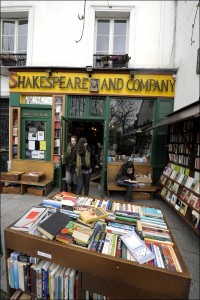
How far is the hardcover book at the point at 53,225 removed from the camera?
5.42 ft

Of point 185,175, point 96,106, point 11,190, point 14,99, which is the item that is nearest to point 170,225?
point 185,175

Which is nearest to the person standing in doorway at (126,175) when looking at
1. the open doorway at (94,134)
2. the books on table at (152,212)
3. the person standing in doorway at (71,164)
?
the person standing in doorway at (71,164)

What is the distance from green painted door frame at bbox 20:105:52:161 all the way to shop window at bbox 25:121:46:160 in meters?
0.11

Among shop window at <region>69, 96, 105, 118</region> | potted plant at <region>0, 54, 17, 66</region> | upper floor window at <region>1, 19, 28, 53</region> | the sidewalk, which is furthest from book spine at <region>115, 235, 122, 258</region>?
upper floor window at <region>1, 19, 28, 53</region>

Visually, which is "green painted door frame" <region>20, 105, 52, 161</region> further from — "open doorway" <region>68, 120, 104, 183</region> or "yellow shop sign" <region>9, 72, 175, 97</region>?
"open doorway" <region>68, 120, 104, 183</region>

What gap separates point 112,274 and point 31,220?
3.14 ft

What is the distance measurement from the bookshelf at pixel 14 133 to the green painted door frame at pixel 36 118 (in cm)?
15

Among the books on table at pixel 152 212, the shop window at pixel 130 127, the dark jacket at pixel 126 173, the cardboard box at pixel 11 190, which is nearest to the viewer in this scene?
the books on table at pixel 152 212

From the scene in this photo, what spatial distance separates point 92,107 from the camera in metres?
6.20

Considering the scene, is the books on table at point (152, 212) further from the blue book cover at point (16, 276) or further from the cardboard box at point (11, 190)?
the cardboard box at point (11, 190)

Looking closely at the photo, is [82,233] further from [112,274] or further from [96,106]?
[96,106]

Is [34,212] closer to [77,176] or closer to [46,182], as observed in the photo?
[77,176]

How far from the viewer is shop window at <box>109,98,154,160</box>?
6121 mm

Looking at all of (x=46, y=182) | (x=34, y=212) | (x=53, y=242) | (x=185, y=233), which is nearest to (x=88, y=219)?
(x=53, y=242)
